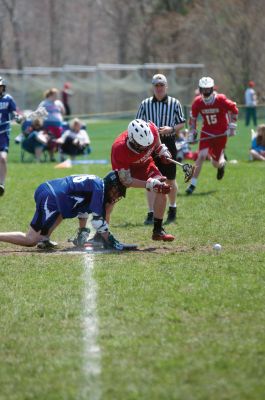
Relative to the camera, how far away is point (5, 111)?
14.5m

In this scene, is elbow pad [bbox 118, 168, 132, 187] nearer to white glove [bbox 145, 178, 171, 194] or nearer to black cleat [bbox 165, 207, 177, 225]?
white glove [bbox 145, 178, 171, 194]

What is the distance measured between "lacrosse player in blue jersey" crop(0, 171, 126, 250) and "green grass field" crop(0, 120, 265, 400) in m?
0.23

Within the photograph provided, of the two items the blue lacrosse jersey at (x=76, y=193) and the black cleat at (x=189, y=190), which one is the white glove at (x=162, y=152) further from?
the black cleat at (x=189, y=190)

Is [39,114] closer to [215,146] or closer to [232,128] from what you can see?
[215,146]

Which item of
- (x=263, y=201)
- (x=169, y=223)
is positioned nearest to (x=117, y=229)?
(x=169, y=223)

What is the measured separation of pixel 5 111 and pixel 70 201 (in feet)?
20.4

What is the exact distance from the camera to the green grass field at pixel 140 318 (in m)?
4.78

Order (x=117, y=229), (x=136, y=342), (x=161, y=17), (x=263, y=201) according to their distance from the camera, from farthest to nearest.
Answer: (x=161, y=17) < (x=263, y=201) < (x=117, y=229) < (x=136, y=342)

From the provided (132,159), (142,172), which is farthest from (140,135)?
(142,172)

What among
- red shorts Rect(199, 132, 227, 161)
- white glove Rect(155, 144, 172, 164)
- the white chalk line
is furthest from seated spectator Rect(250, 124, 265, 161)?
the white chalk line

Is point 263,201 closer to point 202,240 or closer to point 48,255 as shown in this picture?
point 202,240

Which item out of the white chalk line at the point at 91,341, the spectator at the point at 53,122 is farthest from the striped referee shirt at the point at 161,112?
the spectator at the point at 53,122

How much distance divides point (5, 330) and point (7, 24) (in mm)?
49452

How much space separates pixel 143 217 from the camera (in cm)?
1162
